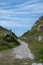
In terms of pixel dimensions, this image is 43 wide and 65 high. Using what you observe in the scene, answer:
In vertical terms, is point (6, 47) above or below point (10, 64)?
above

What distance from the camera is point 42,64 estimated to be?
32.3 metres

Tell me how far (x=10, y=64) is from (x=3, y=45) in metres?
29.4

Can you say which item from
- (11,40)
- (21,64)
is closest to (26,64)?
(21,64)

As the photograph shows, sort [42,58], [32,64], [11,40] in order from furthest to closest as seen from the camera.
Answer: [11,40], [42,58], [32,64]

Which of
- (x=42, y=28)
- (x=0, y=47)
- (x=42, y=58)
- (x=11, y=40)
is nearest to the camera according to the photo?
(x=42, y=58)

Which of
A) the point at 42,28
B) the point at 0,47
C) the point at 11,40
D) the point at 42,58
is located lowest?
the point at 42,58

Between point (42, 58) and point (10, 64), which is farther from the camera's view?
point (42, 58)

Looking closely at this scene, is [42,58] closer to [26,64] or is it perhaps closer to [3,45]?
[26,64]

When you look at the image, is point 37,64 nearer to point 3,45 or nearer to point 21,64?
point 21,64

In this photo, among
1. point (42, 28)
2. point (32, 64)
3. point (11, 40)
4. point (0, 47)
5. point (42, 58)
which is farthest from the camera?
point (42, 28)

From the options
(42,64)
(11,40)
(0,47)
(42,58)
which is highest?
(11,40)

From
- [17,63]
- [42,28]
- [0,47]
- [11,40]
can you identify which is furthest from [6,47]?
[42,28]

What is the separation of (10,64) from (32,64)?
273 cm

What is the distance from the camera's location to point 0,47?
58.0 metres
